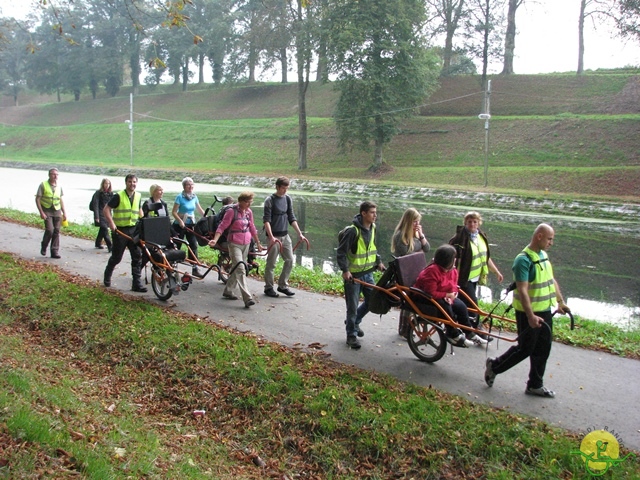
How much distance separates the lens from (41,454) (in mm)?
4645

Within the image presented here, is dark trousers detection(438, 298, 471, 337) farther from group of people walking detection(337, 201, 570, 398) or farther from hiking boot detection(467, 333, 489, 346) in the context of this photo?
hiking boot detection(467, 333, 489, 346)

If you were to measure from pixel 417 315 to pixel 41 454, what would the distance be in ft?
13.2

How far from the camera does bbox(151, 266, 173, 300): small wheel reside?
387 inches

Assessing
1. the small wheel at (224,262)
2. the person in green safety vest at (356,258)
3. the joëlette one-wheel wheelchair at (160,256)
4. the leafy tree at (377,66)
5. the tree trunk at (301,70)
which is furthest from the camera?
the tree trunk at (301,70)

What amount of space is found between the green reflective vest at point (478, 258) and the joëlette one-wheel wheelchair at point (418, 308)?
20.2 inches

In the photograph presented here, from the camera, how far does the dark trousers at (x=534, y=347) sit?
5968mm

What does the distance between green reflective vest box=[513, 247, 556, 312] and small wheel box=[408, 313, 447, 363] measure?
123 centimetres

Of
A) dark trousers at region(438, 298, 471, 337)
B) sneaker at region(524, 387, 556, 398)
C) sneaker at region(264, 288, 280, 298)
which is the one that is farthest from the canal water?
sneaker at region(524, 387, 556, 398)

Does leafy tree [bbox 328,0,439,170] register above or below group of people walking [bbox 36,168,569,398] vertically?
above

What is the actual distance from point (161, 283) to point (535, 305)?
599cm

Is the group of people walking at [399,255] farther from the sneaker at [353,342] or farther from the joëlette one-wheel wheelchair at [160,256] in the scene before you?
the joëlette one-wheel wheelchair at [160,256]

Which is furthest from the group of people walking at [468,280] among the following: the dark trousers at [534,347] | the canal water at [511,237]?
the canal water at [511,237]

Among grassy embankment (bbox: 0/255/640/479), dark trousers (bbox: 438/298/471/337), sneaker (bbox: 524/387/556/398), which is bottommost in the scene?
grassy embankment (bbox: 0/255/640/479)

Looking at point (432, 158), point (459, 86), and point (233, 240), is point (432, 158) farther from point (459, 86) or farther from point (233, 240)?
point (233, 240)
